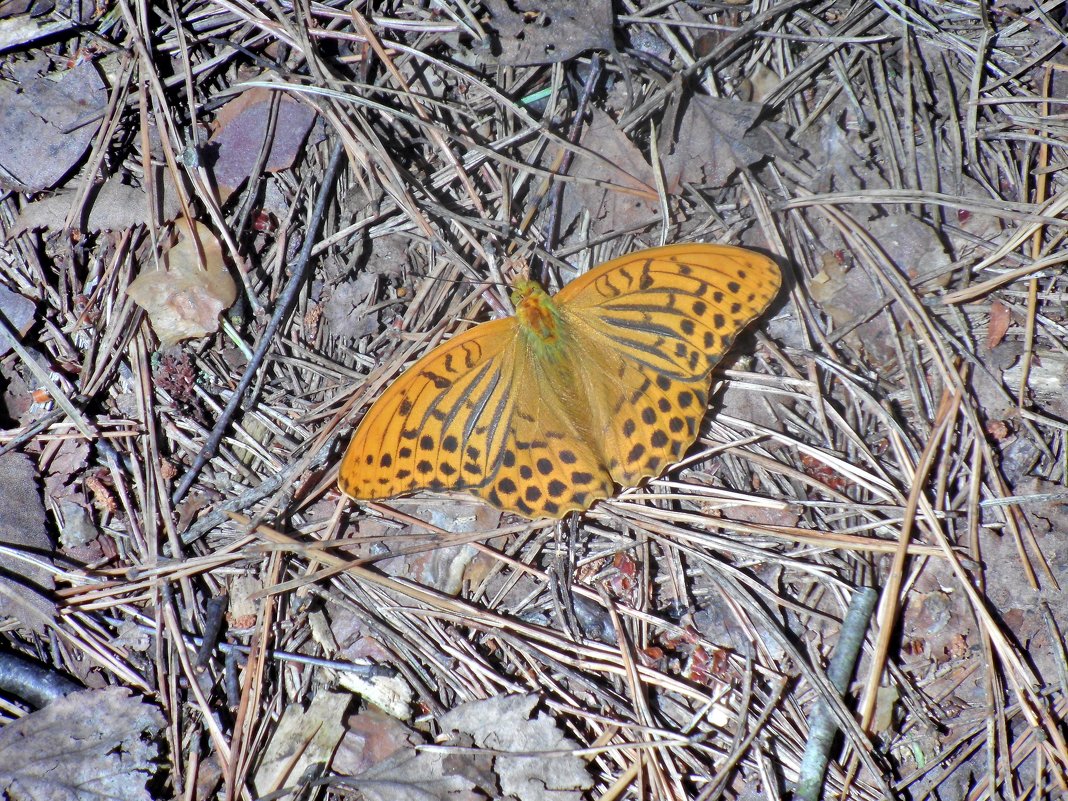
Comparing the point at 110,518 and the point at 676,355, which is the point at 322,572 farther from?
the point at 676,355

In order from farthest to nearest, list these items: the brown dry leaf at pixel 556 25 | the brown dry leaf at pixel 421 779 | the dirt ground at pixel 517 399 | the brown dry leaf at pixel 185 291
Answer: the brown dry leaf at pixel 185 291 < the brown dry leaf at pixel 556 25 < the dirt ground at pixel 517 399 < the brown dry leaf at pixel 421 779

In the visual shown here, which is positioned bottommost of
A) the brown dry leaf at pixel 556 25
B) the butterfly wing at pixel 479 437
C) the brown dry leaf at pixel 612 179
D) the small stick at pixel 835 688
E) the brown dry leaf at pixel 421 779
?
the brown dry leaf at pixel 421 779

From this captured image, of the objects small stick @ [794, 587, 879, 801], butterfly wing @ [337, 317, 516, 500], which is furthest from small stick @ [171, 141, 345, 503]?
small stick @ [794, 587, 879, 801]

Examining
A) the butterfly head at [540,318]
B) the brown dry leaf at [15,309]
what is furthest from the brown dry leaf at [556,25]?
the brown dry leaf at [15,309]

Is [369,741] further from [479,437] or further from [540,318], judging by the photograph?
[540,318]

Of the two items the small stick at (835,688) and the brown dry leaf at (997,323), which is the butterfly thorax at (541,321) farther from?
the brown dry leaf at (997,323)

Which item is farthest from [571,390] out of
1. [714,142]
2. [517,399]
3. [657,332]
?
[714,142]
